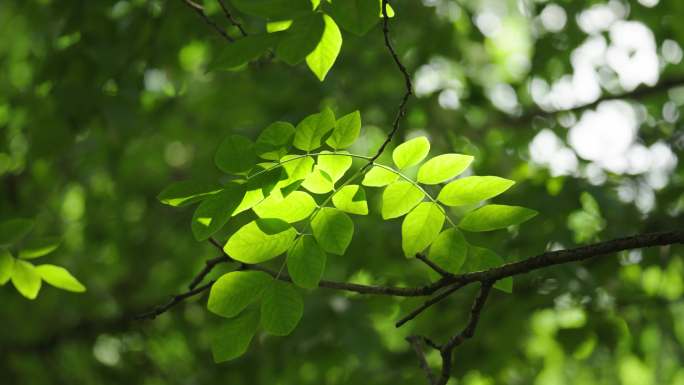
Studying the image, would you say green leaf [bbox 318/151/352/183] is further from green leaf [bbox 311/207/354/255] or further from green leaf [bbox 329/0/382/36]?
green leaf [bbox 329/0/382/36]

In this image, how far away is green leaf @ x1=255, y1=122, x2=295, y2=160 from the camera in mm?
1495

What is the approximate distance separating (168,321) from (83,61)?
2853 mm

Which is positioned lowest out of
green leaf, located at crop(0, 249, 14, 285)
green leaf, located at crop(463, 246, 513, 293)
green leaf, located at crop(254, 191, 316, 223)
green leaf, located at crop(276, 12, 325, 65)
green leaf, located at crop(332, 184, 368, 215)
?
green leaf, located at crop(0, 249, 14, 285)

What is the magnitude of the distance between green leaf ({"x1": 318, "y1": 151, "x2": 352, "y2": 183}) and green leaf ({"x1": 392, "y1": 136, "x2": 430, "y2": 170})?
111 mm

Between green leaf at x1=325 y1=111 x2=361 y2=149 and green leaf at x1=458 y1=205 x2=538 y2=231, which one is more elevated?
green leaf at x1=325 y1=111 x2=361 y2=149

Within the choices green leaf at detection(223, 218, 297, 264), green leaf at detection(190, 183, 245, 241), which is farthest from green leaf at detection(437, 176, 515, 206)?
green leaf at detection(190, 183, 245, 241)

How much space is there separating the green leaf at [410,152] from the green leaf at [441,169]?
0.03 meters

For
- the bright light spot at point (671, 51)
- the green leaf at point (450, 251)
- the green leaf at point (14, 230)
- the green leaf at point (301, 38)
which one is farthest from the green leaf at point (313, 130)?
the bright light spot at point (671, 51)

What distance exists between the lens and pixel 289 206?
155 centimetres

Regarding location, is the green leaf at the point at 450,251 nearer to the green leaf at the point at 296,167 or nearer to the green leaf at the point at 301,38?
the green leaf at the point at 296,167

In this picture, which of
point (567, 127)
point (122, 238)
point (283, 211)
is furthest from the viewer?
point (122, 238)

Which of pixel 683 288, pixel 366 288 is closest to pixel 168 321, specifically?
pixel 683 288

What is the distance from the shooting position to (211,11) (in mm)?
3738

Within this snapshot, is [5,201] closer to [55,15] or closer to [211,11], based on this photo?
[55,15]
